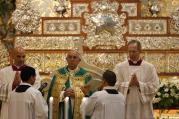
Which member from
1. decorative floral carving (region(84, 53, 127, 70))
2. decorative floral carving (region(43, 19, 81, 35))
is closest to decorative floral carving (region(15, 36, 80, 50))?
decorative floral carving (region(43, 19, 81, 35))

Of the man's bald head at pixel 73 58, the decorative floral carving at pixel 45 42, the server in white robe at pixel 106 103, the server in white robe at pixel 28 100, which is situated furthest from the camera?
the decorative floral carving at pixel 45 42

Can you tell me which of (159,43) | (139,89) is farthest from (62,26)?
(139,89)

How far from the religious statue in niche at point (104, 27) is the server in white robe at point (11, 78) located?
5087 mm

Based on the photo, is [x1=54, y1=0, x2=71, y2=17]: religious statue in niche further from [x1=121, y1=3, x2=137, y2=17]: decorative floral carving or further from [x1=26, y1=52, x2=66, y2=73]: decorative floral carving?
[x1=26, y1=52, x2=66, y2=73]: decorative floral carving

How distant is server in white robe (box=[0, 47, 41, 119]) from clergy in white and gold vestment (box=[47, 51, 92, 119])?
1.76 ft

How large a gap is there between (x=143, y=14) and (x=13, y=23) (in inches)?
154

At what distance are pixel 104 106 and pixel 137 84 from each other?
5.32 feet

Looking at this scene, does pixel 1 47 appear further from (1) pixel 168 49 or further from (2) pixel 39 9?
(1) pixel 168 49

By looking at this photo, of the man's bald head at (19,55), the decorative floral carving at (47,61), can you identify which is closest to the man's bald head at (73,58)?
the man's bald head at (19,55)

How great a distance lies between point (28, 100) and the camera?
29.1 ft

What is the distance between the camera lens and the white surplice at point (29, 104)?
8.84 meters

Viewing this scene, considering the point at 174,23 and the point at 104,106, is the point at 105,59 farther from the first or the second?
the point at 104,106

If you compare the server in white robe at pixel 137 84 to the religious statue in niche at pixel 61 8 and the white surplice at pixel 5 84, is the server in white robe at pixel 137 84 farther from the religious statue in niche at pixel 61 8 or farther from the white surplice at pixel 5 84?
the religious statue in niche at pixel 61 8

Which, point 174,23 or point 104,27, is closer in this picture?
point 104,27
